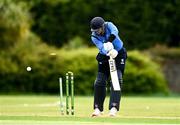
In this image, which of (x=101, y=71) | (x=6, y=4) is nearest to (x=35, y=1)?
Result: (x=6, y=4)

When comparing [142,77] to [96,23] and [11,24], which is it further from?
[96,23]

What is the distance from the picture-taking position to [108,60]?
51.3 feet

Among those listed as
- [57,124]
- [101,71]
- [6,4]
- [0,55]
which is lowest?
[57,124]

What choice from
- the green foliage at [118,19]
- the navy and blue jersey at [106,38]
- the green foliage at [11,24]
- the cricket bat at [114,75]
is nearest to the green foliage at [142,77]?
the green foliage at [11,24]

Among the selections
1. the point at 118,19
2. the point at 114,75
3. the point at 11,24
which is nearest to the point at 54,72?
the point at 11,24

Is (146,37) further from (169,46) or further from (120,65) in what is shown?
(120,65)

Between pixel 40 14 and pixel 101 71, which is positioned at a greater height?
pixel 40 14

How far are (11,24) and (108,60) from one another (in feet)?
96.2

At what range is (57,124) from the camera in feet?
41.7

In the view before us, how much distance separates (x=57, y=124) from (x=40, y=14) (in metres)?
49.4

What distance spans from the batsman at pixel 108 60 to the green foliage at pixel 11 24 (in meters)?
29.0

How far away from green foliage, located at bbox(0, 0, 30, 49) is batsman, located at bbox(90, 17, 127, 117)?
2895 centimetres

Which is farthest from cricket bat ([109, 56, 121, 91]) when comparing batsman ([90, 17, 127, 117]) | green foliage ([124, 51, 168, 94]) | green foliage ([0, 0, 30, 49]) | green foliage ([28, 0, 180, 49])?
green foliage ([28, 0, 180, 49])

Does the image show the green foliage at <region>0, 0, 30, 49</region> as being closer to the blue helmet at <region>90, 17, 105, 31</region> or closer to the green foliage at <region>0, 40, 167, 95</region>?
the green foliage at <region>0, 40, 167, 95</region>
